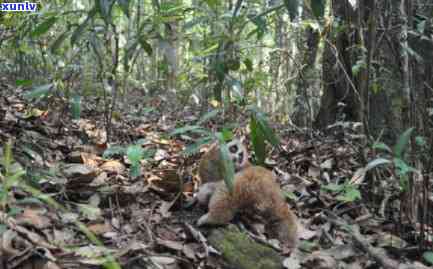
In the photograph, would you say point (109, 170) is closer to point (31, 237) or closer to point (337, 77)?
point (31, 237)

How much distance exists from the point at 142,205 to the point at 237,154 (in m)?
0.87

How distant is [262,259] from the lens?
2.76 m

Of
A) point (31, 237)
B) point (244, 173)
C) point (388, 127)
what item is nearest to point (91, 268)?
point (31, 237)

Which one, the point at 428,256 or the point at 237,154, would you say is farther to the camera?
the point at 237,154

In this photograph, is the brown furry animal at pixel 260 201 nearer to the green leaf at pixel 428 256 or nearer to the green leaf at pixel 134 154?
the green leaf at pixel 134 154

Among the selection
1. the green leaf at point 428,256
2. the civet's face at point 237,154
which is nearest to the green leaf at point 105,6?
the civet's face at point 237,154

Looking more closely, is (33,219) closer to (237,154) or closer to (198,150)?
(198,150)

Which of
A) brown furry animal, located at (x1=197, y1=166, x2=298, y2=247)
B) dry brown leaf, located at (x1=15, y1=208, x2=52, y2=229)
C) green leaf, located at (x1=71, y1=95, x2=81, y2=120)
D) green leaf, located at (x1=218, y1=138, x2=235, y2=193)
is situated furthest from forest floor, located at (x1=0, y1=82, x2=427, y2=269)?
green leaf, located at (x1=218, y1=138, x2=235, y2=193)

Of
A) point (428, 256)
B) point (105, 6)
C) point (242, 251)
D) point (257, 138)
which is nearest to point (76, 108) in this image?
point (105, 6)

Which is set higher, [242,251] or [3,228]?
[3,228]

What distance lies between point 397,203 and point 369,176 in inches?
11.0

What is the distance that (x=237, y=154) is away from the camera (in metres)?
3.69

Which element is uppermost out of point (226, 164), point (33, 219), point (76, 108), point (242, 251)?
point (76, 108)

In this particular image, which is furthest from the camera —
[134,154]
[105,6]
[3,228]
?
[134,154]
